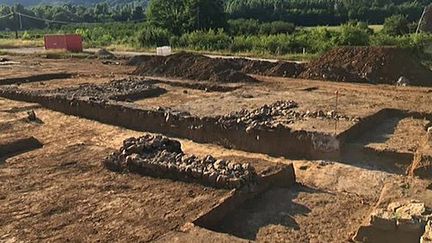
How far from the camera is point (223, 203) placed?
7.91 metres

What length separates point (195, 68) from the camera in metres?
21.3

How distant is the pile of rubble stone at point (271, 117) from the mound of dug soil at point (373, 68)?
21.8 ft

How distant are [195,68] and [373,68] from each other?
738 cm

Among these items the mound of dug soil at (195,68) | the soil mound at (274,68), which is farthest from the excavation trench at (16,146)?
the soil mound at (274,68)

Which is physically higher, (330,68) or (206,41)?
(330,68)

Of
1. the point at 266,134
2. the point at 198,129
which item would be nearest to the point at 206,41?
the point at 198,129

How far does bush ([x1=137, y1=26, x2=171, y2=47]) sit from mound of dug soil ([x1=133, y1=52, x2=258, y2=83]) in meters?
14.6

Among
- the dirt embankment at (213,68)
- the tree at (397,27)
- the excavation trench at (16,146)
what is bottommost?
the excavation trench at (16,146)

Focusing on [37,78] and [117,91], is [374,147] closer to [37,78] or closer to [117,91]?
[117,91]

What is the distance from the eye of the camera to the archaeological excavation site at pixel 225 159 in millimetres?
7406

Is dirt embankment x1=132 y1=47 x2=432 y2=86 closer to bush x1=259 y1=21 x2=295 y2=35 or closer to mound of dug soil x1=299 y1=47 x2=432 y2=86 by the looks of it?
mound of dug soil x1=299 y1=47 x2=432 y2=86

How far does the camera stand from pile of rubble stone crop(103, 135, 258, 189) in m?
8.56

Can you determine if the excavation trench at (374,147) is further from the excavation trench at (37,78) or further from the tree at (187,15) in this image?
the tree at (187,15)

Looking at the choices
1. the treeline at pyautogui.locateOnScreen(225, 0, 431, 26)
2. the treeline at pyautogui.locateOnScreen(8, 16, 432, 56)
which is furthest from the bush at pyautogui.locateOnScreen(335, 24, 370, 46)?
the treeline at pyautogui.locateOnScreen(225, 0, 431, 26)
